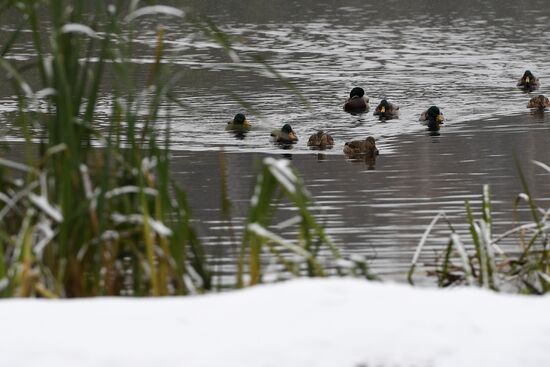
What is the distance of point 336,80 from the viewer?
3039 cm

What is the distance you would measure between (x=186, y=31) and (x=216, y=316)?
124 ft

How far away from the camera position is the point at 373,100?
90.7ft

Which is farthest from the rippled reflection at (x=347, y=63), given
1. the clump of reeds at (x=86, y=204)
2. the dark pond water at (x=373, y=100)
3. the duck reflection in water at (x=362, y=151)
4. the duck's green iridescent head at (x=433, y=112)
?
the clump of reeds at (x=86, y=204)

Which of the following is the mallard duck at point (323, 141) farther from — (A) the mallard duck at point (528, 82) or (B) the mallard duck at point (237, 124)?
(A) the mallard duck at point (528, 82)

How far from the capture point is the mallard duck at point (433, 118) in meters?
23.5

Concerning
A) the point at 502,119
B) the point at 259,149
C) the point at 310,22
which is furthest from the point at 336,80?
the point at 310,22

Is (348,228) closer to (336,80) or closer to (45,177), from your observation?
(45,177)

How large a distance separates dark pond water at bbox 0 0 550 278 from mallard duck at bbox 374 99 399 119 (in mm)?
195

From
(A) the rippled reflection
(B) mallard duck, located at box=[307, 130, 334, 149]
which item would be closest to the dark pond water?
(A) the rippled reflection

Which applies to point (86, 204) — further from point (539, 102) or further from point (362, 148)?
point (539, 102)

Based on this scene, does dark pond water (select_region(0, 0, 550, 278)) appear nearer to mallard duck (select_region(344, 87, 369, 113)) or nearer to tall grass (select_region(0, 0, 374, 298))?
mallard duck (select_region(344, 87, 369, 113))

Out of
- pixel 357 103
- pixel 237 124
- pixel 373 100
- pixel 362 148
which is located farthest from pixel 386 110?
pixel 362 148

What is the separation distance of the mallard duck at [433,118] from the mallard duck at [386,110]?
1035 mm

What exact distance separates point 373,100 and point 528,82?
344cm
